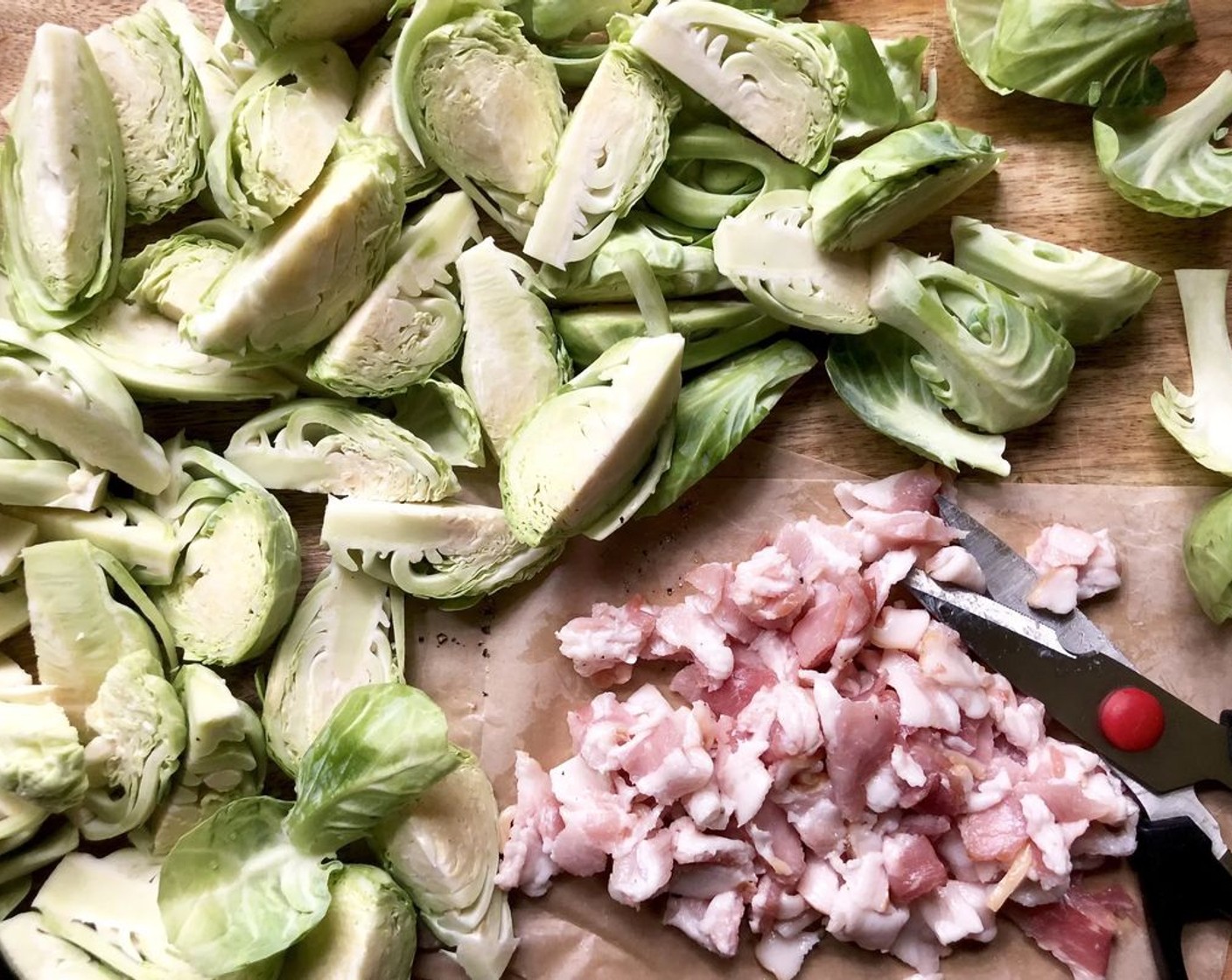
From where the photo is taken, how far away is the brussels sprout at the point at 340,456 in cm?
212

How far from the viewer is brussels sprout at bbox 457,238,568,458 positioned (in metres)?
2.10

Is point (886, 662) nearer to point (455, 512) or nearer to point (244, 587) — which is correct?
point (455, 512)

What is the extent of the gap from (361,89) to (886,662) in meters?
1.52

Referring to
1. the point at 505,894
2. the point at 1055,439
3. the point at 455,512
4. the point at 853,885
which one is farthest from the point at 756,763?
the point at 1055,439

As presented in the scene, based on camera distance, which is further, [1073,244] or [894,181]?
[1073,244]

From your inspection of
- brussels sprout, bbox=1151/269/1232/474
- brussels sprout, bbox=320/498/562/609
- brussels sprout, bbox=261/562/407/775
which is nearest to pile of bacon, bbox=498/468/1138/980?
brussels sprout, bbox=320/498/562/609

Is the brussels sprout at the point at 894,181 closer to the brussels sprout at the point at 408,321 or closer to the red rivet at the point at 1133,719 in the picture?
the brussels sprout at the point at 408,321

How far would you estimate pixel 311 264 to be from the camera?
6.50 ft

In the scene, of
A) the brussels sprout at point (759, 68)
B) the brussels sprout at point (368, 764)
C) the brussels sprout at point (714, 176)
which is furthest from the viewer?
the brussels sprout at point (714, 176)

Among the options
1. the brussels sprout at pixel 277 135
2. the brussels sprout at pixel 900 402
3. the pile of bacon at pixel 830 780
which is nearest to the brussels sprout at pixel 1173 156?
the brussels sprout at pixel 900 402

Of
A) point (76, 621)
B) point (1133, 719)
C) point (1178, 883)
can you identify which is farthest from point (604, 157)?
point (1178, 883)

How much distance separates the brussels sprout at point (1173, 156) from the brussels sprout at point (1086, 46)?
0.05 metres

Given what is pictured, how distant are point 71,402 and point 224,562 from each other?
1.30 feet

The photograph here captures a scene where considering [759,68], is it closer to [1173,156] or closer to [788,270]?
[788,270]
